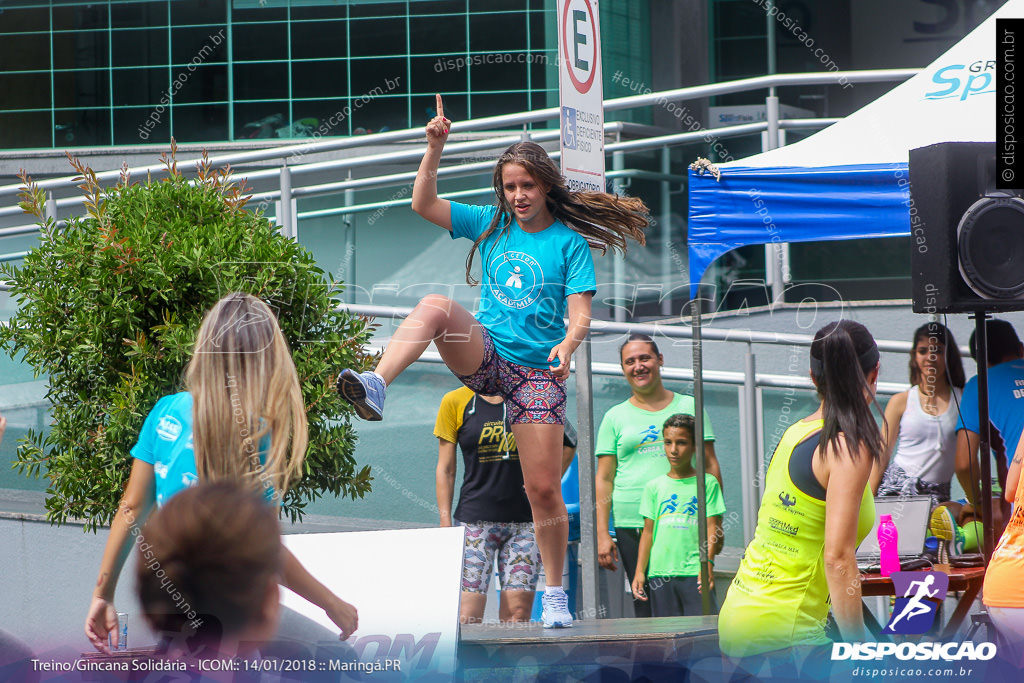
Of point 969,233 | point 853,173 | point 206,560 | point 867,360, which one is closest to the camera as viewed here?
point 206,560

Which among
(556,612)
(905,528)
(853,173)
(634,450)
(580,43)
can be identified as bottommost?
(556,612)

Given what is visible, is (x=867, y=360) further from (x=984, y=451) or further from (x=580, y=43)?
(x=580, y=43)

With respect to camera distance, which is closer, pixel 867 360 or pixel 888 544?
pixel 867 360

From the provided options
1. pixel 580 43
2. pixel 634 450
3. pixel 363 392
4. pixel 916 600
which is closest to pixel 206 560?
pixel 363 392

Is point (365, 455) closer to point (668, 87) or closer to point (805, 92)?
point (805, 92)

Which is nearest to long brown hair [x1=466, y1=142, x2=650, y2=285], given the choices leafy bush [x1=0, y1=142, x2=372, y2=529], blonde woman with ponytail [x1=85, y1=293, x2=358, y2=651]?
leafy bush [x1=0, y1=142, x2=372, y2=529]

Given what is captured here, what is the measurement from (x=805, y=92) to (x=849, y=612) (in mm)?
6710

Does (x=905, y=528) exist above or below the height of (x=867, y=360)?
below

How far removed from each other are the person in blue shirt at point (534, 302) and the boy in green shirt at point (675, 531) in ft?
3.73

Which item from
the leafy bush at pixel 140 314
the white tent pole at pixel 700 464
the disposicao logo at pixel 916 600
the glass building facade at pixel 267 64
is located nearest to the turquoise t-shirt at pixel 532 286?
the leafy bush at pixel 140 314

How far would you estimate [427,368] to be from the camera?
5871 mm

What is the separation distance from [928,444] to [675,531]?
4.23ft

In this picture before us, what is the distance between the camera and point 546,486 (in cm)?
392

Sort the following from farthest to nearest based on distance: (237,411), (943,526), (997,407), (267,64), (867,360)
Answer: (267,64) → (997,407) → (943,526) → (867,360) → (237,411)
